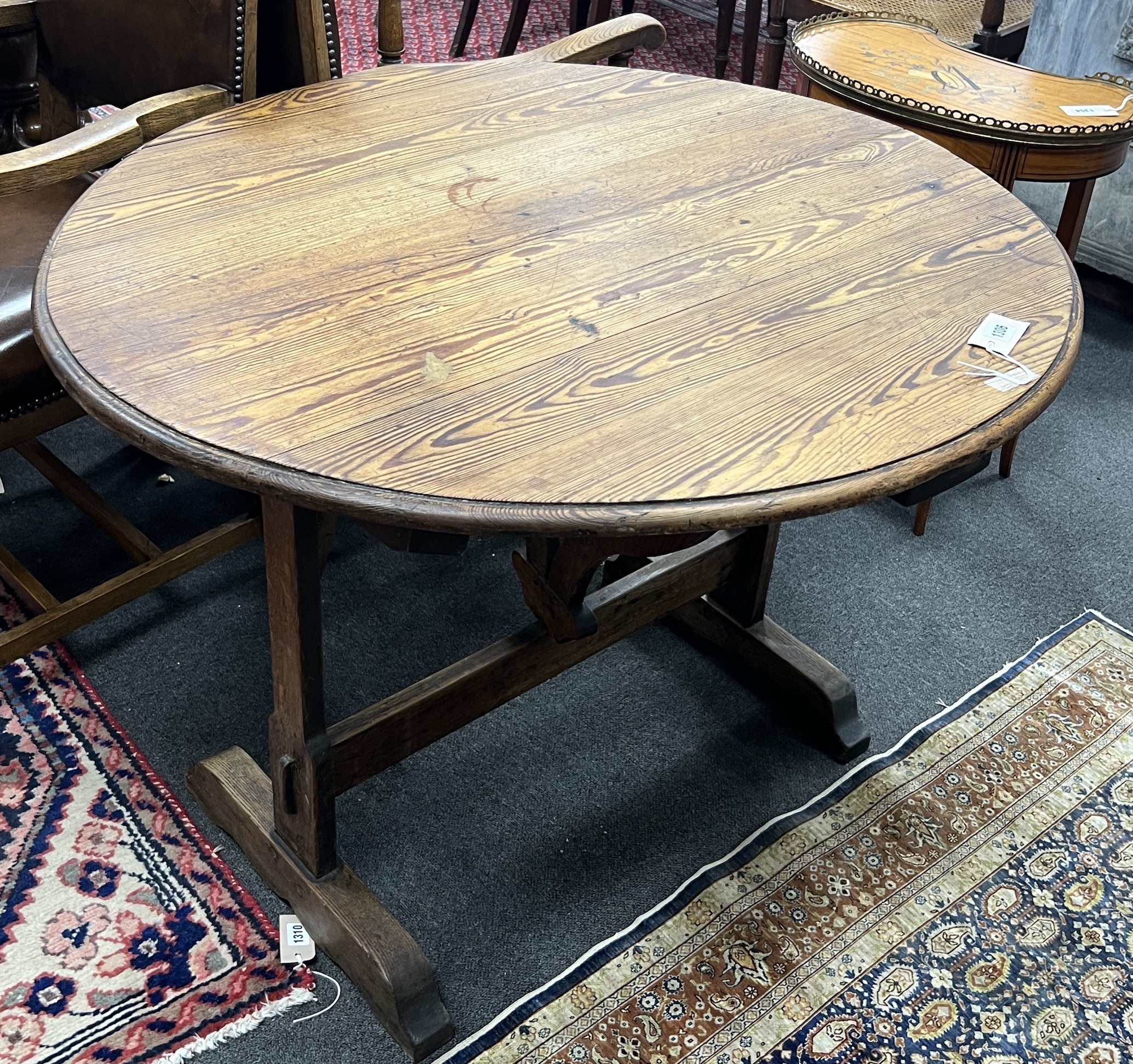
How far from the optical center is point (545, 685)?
5.65 feet

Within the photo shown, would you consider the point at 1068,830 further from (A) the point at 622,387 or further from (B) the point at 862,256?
(A) the point at 622,387

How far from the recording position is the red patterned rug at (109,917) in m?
1.26

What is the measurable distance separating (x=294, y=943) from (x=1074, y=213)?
5.64ft

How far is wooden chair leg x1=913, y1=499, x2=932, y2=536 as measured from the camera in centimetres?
200

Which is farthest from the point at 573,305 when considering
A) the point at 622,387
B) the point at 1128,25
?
the point at 1128,25

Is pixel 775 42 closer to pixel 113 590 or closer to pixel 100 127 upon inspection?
pixel 100 127

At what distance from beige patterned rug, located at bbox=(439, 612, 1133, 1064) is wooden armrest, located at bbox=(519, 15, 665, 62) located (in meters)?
1.10

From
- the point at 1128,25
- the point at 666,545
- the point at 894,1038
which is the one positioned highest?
the point at 1128,25

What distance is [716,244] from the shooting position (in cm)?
119

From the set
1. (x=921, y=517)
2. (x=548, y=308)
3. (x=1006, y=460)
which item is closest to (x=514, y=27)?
(x=1006, y=460)

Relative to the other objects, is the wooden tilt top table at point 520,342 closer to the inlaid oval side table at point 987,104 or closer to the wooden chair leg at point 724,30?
the inlaid oval side table at point 987,104

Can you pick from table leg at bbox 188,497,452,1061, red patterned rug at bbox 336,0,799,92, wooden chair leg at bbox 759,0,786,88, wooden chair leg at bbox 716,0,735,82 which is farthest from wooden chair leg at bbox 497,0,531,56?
table leg at bbox 188,497,452,1061

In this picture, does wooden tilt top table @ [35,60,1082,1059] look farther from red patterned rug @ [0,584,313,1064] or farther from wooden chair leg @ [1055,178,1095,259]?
wooden chair leg @ [1055,178,1095,259]

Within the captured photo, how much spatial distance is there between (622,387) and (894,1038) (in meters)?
0.83
